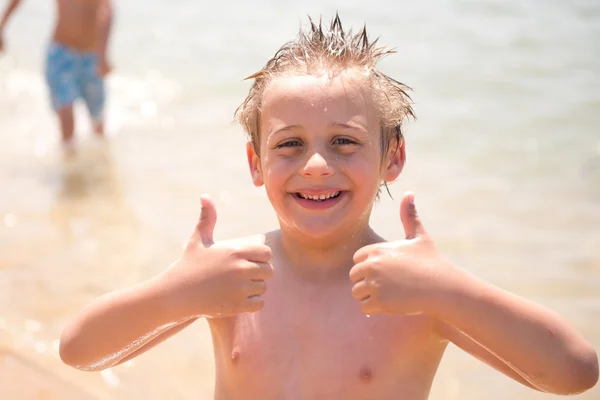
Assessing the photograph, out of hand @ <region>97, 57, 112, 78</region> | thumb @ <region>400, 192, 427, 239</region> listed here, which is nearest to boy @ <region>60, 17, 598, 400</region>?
thumb @ <region>400, 192, 427, 239</region>

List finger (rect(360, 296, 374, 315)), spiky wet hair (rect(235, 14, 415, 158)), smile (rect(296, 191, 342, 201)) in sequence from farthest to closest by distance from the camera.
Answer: spiky wet hair (rect(235, 14, 415, 158)) → smile (rect(296, 191, 342, 201)) → finger (rect(360, 296, 374, 315))

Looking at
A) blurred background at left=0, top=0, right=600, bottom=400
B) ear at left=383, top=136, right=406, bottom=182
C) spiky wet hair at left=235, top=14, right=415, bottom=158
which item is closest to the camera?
spiky wet hair at left=235, top=14, right=415, bottom=158

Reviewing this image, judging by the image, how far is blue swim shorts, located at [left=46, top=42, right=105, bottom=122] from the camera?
6.45 m

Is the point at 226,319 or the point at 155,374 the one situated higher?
A: the point at 226,319

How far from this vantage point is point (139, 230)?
5.31 meters

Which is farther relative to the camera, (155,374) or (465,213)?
(465,213)

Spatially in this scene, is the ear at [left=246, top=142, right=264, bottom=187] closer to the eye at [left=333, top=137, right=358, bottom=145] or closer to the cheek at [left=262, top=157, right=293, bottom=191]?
the cheek at [left=262, top=157, right=293, bottom=191]

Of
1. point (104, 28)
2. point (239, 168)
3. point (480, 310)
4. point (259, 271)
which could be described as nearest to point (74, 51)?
point (104, 28)

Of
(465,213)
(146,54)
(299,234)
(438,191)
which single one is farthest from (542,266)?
(146,54)

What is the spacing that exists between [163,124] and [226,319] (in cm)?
561

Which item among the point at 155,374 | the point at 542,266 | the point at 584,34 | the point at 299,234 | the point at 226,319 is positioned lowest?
the point at 155,374

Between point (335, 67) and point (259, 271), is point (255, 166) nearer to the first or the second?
point (335, 67)

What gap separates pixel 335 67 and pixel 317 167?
365 mm

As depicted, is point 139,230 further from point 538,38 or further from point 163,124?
point 538,38
